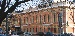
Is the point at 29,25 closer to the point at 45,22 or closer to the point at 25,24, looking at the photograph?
the point at 25,24

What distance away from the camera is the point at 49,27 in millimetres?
55125

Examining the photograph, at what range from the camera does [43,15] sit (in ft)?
188

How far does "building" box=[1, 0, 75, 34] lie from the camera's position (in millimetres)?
51375

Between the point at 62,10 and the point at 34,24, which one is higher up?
the point at 62,10

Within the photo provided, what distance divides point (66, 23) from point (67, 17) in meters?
1.25

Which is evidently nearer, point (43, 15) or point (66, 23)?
point (66, 23)

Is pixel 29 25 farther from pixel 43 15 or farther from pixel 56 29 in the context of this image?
pixel 56 29

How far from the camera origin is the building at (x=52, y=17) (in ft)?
169

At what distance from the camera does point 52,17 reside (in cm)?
5412

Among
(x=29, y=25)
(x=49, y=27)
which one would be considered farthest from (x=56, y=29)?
(x=29, y=25)

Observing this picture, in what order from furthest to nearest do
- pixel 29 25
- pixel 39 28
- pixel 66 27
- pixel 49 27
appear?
pixel 29 25 → pixel 39 28 → pixel 49 27 → pixel 66 27

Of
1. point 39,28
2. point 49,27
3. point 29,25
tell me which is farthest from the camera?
point 29,25

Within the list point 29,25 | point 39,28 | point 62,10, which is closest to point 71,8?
point 62,10

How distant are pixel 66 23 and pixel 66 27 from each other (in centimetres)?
92
